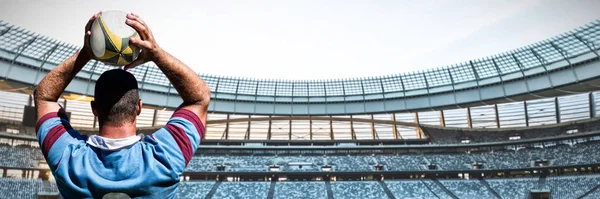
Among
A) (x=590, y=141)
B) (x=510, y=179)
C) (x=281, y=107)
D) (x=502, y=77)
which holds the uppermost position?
(x=502, y=77)

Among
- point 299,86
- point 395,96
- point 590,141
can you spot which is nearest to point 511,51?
point 395,96

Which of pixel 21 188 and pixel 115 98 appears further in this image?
pixel 21 188

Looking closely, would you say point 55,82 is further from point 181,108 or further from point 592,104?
point 592,104

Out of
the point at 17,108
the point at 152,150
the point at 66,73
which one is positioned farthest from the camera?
the point at 17,108

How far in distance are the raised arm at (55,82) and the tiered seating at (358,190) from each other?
1899 inches

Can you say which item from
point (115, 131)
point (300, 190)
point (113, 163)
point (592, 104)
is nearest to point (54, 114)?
point (115, 131)

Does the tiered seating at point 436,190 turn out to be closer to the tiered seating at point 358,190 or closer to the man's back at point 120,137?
the tiered seating at point 358,190

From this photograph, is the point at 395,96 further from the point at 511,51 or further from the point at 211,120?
the point at 211,120

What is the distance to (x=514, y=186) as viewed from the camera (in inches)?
1972

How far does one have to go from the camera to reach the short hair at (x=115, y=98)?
6.19 ft

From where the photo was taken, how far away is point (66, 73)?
201cm

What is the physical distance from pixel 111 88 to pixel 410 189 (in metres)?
51.7

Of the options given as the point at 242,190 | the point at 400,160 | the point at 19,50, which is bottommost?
the point at 242,190

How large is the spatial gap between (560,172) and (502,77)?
14776 millimetres
